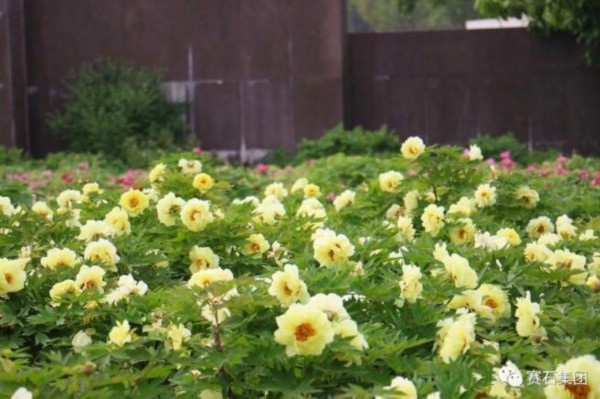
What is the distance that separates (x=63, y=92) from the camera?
15312 mm

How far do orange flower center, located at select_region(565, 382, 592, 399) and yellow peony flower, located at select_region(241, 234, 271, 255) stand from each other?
65.6 inches

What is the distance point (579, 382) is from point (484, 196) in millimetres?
2710

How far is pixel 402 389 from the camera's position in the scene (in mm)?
2371

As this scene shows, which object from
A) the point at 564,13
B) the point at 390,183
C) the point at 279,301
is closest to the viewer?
the point at 279,301

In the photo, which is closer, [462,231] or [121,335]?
Answer: [121,335]

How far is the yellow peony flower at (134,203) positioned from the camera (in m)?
4.32

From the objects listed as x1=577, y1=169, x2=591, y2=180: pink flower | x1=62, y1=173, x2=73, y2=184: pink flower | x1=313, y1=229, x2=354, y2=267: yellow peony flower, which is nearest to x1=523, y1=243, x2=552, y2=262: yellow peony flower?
x1=313, y1=229, x2=354, y2=267: yellow peony flower

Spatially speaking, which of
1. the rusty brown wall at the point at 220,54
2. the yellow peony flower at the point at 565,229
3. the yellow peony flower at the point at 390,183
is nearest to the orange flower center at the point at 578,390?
the yellow peony flower at the point at 565,229

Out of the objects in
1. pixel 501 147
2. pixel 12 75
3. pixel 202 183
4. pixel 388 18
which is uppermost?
pixel 388 18

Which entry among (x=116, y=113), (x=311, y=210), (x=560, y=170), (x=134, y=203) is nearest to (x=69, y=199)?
(x=134, y=203)

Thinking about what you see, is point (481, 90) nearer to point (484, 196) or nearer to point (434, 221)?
point (484, 196)

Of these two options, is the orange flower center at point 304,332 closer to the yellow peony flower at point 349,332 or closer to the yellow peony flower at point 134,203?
the yellow peony flower at point 349,332

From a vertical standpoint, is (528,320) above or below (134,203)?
below

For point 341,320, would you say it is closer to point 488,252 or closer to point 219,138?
point 488,252
